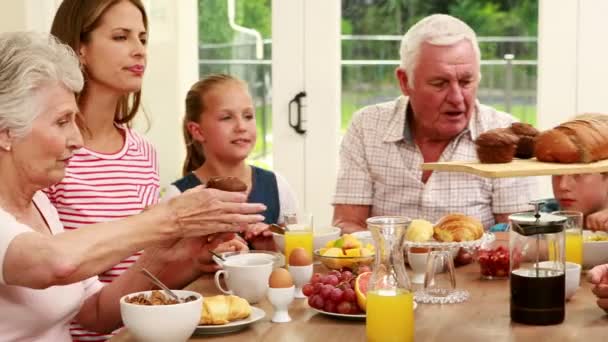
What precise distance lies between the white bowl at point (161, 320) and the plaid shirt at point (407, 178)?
1491 mm

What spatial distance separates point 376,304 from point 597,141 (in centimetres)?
71

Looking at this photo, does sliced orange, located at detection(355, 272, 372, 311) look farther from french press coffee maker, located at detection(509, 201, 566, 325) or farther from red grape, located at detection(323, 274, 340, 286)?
french press coffee maker, located at detection(509, 201, 566, 325)

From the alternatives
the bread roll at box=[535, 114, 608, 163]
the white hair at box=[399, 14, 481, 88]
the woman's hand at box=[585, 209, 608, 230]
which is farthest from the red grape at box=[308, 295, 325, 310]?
the white hair at box=[399, 14, 481, 88]

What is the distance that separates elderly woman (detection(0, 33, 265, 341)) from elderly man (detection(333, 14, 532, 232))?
1143mm

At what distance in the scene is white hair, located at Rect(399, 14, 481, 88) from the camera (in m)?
3.08

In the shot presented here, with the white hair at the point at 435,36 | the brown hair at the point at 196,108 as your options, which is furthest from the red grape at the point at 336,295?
the brown hair at the point at 196,108

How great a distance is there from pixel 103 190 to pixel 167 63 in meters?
1.67

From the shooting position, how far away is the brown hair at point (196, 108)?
330cm

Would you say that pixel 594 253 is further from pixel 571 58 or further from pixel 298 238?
pixel 571 58

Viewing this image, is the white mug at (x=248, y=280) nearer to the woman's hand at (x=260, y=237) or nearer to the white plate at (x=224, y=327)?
the white plate at (x=224, y=327)

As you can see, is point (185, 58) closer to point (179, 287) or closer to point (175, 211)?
point (179, 287)

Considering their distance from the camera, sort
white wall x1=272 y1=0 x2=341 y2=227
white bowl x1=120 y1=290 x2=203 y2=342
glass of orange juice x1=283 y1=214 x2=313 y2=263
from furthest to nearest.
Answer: white wall x1=272 y1=0 x2=341 y2=227 → glass of orange juice x1=283 y1=214 x2=313 y2=263 → white bowl x1=120 y1=290 x2=203 y2=342

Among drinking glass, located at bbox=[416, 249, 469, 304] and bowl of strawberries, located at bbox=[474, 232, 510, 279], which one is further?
bowl of strawberries, located at bbox=[474, 232, 510, 279]

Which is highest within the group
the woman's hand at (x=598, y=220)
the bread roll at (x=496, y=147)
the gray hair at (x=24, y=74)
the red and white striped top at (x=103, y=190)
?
the gray hair at (x=24, y=74)
